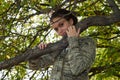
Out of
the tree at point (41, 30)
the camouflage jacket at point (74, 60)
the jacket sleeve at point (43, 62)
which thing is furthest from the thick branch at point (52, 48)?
the jacket sleeve at point (43, 62)

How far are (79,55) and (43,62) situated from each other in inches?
20.1

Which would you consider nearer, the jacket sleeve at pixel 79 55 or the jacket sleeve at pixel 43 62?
the jacket sleeve at pixel 79 55

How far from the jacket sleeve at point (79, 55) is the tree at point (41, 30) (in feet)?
0.29

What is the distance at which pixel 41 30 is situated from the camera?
3420 mm

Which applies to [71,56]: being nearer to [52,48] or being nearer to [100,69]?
[52,48]

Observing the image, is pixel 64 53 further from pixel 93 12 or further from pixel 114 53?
pixel 93 12

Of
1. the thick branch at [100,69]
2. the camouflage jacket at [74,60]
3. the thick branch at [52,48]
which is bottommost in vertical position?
the thick branch at [100,69]

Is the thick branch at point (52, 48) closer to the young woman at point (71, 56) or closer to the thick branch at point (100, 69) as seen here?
the young woman at point (71, 56)

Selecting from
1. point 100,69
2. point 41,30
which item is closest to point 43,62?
point 41,30

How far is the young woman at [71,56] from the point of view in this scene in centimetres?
346

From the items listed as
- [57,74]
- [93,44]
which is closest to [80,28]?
[93,44]

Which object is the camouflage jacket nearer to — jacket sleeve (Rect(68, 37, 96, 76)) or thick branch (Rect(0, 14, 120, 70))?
jacket sleeve (Rect(68, 37, 96, 76))

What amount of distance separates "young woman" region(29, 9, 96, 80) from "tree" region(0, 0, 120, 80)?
0.26ft

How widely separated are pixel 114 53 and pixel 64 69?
3.02m
